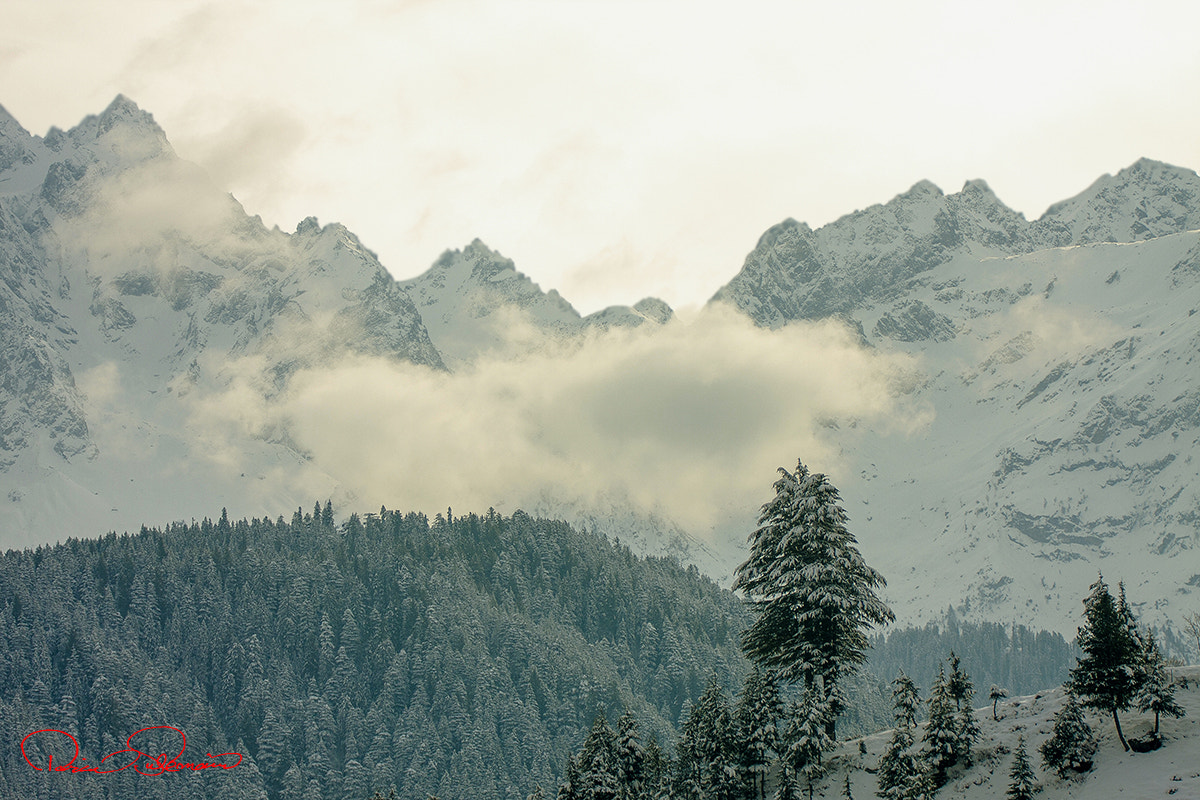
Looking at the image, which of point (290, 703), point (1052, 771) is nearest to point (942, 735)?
point (1052, 771)

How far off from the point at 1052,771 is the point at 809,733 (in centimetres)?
1052

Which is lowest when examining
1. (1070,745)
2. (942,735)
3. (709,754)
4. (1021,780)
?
(1021,780)

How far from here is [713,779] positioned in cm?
6350

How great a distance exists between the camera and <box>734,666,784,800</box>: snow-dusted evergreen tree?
62.0 meters

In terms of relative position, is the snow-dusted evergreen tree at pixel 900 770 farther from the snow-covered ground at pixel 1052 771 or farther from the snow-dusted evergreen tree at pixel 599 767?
the snow-dusted evergreen tree at pixel 599 767

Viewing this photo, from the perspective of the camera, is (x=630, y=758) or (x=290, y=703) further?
(x=290, y=703)

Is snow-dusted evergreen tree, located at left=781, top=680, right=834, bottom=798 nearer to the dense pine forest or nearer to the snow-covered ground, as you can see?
the snow-covered ground

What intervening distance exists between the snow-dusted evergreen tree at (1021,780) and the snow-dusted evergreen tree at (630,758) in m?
21.2

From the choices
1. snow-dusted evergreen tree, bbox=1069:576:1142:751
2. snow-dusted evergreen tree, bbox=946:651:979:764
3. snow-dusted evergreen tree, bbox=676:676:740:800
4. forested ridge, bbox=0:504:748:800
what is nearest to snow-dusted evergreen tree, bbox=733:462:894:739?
snow-dusted evergreen tree, bbox=946:651:979:764

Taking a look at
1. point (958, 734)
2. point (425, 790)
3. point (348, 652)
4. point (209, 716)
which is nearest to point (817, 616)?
point (958, 734)

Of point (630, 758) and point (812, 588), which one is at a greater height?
point (812, 588)

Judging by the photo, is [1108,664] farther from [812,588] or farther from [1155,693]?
[812,588]

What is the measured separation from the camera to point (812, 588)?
5803cm

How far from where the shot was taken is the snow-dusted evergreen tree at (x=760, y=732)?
203ft
